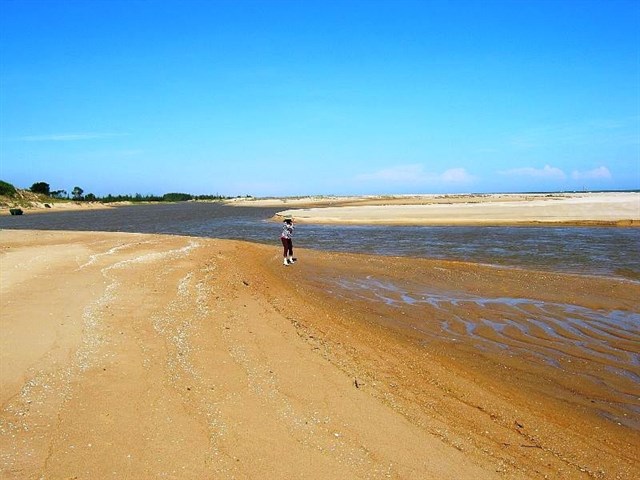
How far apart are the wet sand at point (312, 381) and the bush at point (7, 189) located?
294 feet

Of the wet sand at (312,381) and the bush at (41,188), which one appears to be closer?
the wet sand at (312,381)

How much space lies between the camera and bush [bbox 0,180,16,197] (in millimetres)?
85969

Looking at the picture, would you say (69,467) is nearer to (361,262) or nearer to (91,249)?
(361,262)

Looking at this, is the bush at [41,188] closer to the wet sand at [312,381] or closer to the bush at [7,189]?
the bush at [7,189]

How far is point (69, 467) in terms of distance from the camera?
412 centimetres

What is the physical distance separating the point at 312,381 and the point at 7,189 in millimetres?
100767

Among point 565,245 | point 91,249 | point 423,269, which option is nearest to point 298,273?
point 423,269

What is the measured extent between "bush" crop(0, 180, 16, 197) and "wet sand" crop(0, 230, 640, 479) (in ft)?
294

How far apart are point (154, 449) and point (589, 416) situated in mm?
5037

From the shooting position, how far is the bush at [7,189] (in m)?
86.0

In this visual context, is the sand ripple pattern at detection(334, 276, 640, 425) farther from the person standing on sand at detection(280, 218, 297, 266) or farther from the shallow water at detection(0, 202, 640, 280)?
the shallow water at detection(0, 202, 640, 280)

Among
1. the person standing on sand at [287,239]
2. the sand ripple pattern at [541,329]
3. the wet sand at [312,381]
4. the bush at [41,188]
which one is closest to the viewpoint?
the wet sand at [312,381]

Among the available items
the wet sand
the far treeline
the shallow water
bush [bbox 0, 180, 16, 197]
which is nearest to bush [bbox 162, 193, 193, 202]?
the far treeline

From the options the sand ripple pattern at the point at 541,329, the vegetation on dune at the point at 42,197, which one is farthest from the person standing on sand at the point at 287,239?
the vegetation on dune at the point at 42,197
